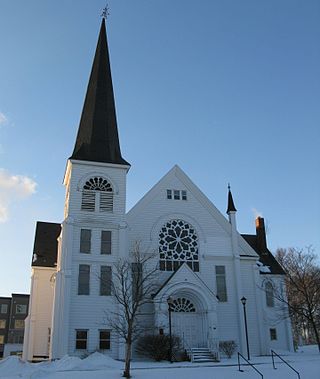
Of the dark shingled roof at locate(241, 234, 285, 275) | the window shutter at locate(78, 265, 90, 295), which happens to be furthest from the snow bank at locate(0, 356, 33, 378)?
the dark shingled roof at locate(241, 234, 285, 275)

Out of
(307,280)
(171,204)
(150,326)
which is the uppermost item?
(171,204)

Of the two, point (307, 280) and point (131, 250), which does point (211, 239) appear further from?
point (307, 280)

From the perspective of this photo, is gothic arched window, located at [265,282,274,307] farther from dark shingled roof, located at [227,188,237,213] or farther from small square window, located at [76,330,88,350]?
small square window, located at [76,330,88,350]

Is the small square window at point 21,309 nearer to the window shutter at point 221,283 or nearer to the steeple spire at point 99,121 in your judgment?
the steeple spire at point 99,121

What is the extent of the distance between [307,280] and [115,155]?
2037 cm

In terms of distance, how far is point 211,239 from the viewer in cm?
3612

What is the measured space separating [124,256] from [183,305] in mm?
5709

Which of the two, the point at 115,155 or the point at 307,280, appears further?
the point at 307,280

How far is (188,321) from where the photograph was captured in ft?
107

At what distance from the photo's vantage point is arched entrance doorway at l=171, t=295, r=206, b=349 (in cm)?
3209

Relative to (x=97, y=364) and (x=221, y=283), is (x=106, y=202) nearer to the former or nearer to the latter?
(x=221, y=283)

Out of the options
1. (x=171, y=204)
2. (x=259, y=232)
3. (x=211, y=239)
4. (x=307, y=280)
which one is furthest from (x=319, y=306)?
(x=171, y=204)

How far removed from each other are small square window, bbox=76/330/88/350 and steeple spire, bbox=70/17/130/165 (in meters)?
12.6

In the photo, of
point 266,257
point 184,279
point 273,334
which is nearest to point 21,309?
point 266,257
